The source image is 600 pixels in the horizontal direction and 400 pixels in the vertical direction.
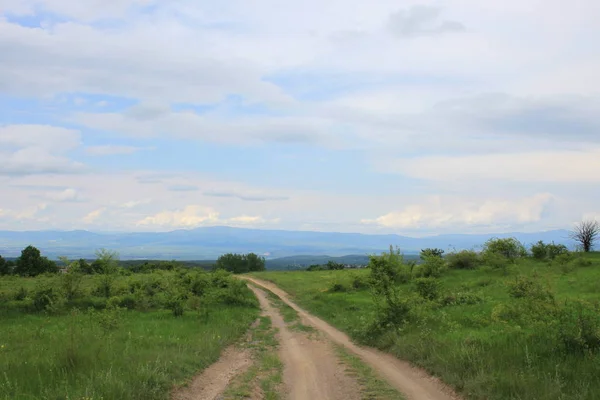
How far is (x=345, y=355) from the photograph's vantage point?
1498 cm

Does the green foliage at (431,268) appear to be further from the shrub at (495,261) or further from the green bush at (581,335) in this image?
the green bush at (581,335)

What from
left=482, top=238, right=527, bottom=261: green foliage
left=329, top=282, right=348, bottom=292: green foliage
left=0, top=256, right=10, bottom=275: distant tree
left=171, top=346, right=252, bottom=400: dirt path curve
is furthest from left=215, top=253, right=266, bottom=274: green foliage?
left=171, top=346, right=252, bottom=400: dirt path curve

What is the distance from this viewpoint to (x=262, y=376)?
12273mm

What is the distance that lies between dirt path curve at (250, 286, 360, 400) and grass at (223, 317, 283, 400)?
0.89 feet

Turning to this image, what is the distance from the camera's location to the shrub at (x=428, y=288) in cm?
2680

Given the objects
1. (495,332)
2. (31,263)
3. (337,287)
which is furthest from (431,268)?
(31,263)

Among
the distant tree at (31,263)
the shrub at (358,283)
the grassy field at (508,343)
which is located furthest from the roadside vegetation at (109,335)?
the distant tree at (31,263)

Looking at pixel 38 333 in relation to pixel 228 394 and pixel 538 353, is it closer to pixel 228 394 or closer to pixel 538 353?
pixel 228 394

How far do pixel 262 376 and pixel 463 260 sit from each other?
37736 millimetres

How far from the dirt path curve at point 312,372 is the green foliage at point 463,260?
30470mm

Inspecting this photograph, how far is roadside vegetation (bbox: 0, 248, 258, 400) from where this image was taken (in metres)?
9.59

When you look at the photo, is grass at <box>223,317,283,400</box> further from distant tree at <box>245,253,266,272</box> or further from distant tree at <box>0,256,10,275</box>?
distant tree at <box>245,253,266,272</box>

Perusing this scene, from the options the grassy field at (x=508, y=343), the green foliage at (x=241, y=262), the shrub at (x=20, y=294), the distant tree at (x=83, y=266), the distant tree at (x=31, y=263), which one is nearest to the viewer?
the grassy field at (x=508, y=343)

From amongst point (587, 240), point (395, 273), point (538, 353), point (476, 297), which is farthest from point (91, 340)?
point (587, 240)
